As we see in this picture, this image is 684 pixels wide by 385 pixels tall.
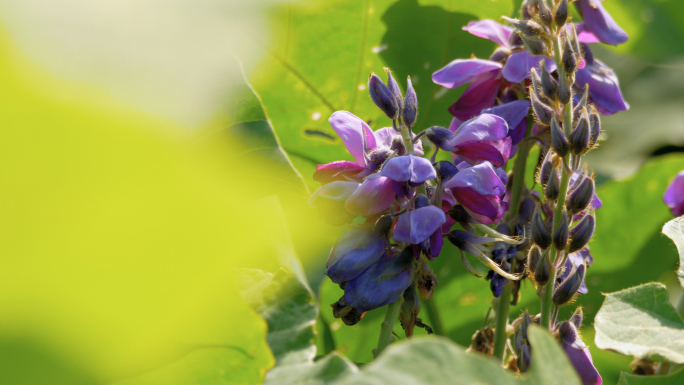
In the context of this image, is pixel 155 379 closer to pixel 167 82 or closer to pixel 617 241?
pixel 167 82

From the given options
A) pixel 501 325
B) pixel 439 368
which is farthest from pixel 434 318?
pixel 439 368

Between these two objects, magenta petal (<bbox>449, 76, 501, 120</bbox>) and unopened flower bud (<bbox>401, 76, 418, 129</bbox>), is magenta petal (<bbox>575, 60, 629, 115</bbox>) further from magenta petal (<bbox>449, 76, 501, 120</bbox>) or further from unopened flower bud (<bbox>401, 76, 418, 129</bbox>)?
unopened flower bud (<bbox>401, 76, 418, 129</bbox>)

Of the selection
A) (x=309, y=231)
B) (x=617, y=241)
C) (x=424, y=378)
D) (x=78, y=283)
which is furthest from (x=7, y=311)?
(x=617, y=241)

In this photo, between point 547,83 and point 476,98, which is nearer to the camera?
point 547,83

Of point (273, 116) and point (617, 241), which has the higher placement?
point (273, 116)

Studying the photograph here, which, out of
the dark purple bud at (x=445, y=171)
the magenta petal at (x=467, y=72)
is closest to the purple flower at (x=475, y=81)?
the magenta petal at (x=467, y=72)

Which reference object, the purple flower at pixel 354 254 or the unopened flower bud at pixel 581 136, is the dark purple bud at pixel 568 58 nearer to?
the unopened flower bud at pixel 581 136

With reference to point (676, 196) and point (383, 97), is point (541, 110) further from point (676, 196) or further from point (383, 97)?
point (676, 196)
